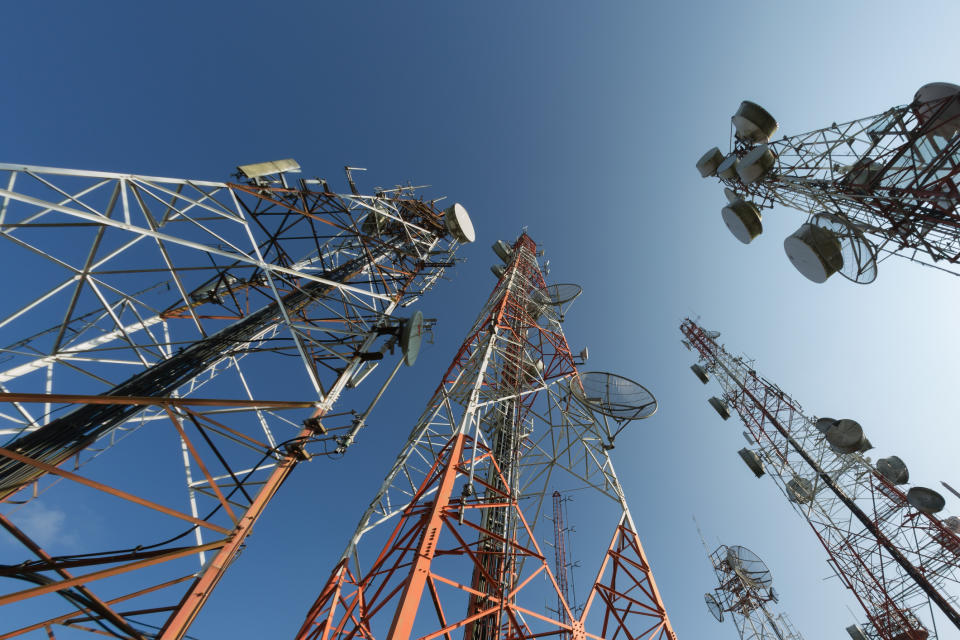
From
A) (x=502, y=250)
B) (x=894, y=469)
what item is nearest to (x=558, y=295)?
(x=502, y=250)

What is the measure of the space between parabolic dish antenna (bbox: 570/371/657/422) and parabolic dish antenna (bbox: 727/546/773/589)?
19071 mm

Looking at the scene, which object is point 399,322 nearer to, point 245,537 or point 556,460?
point 245,537

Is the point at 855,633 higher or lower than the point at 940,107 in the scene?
lower

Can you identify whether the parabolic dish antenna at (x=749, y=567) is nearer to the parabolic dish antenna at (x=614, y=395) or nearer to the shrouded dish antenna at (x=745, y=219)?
the parabolic dish antenna at (x=614, y=395)

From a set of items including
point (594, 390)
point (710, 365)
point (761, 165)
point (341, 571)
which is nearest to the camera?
point (341, 571)

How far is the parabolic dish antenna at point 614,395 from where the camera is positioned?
37.3ft

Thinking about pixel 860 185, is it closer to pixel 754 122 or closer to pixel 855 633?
pixel 754 122

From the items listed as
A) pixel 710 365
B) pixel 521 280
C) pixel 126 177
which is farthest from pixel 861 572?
pixel 126 177

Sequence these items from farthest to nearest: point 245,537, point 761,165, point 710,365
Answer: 1. point 710,365
2. point 761,165
3. point 245,537

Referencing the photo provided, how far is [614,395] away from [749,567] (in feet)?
66.1

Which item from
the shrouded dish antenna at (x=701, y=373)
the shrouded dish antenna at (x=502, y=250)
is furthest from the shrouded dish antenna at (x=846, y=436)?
the shrouded dish antenna at (x=502, y=250)

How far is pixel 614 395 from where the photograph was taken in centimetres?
1191

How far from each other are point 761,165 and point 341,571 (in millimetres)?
14251

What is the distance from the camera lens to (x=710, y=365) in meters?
25.8
